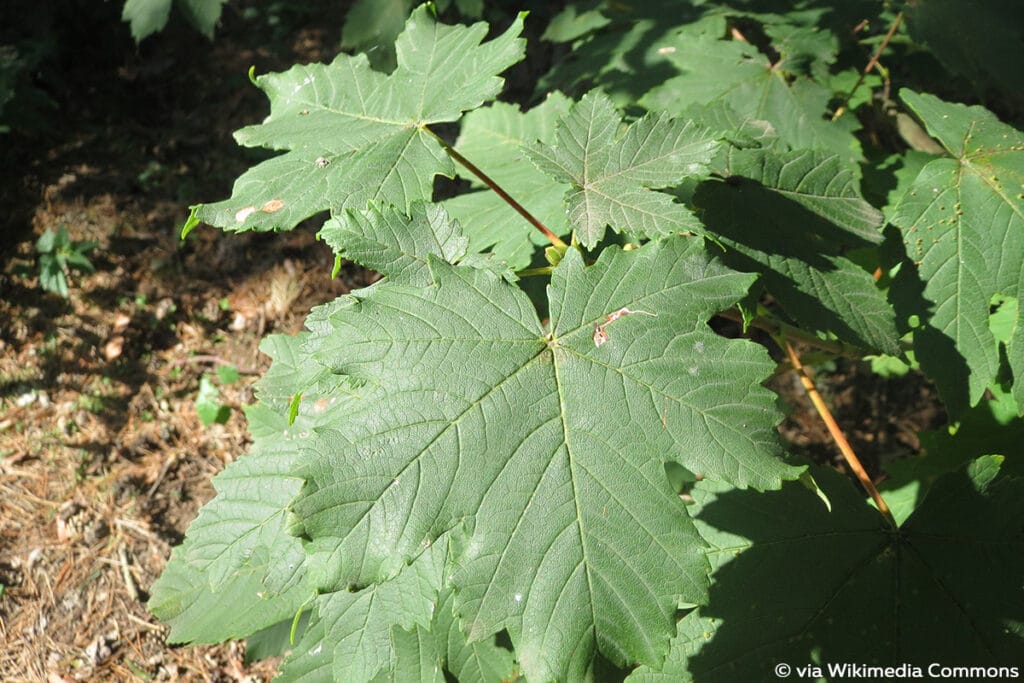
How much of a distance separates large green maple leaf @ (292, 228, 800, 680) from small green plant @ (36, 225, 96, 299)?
3.15 m

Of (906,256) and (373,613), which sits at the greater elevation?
(906,256)

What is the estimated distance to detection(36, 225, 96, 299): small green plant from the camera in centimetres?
365

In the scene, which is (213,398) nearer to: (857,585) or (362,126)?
(362,126)

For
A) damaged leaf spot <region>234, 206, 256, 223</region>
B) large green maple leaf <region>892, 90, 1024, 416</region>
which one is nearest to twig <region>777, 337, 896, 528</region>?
large green maple leaf <region>892, 90, 1024, 416</region>

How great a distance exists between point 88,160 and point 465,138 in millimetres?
3240

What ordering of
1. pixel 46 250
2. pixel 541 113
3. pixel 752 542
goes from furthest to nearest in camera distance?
pixel 46 250
pixel 541 113
pixel 752 542

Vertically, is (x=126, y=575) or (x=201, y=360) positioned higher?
(x=201, y=360)

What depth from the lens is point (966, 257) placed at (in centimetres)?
153

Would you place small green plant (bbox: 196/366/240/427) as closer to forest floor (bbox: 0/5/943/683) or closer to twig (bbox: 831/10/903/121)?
forest floor (bbox: 0/5/943/683)

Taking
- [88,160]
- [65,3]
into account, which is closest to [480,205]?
[88,160]

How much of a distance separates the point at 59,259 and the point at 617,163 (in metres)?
3.41

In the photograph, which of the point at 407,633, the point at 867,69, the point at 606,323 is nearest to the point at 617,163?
the point at 606,323

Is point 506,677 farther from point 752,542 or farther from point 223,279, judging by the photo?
point 223,279

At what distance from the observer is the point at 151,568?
2895 mm
